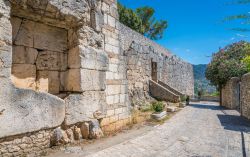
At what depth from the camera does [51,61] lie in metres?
4.34

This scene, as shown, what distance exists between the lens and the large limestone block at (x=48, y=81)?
4.14 m

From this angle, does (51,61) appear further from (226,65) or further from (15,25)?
(226,65)

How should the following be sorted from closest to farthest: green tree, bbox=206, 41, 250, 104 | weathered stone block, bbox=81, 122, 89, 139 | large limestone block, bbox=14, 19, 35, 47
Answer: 1. large limestone block, bbox=14, 19, 35, 47
2. weathered stone block, bbox=81, 122, 89, 139
3. green tree, bbox=206, 41, 250, 104

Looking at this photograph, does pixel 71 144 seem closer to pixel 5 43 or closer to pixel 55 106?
pixel 55 106

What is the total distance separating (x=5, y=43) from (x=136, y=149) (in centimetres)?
313

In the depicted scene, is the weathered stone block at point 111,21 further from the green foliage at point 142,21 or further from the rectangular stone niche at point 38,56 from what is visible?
the green foliage at point 142,21

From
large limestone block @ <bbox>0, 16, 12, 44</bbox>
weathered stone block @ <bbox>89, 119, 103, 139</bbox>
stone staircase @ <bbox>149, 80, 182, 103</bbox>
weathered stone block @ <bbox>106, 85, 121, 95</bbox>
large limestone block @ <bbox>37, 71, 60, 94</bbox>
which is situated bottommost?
weathered stone block @ <bbox>89, 119, 103, 139</bbox>

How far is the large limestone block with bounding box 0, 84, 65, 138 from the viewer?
10.3ft

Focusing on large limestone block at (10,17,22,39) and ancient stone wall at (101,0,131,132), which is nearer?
large limestone block at (10,17,22,39)

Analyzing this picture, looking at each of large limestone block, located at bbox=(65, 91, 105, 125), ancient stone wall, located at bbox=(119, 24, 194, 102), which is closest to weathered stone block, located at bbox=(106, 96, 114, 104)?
large limestone block, located at bbox=(65, 91, 105, 125)

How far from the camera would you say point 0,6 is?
3.11 meters

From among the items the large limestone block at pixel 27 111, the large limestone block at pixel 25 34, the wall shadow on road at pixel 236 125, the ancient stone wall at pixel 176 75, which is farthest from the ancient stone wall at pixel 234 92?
the large limestone block at pixel 25 34

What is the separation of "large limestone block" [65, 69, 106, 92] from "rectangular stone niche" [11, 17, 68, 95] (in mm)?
184

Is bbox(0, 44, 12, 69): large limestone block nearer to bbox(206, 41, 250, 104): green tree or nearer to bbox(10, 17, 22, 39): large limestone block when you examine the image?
bbox(10, 17, 22, 39): large limestone block
